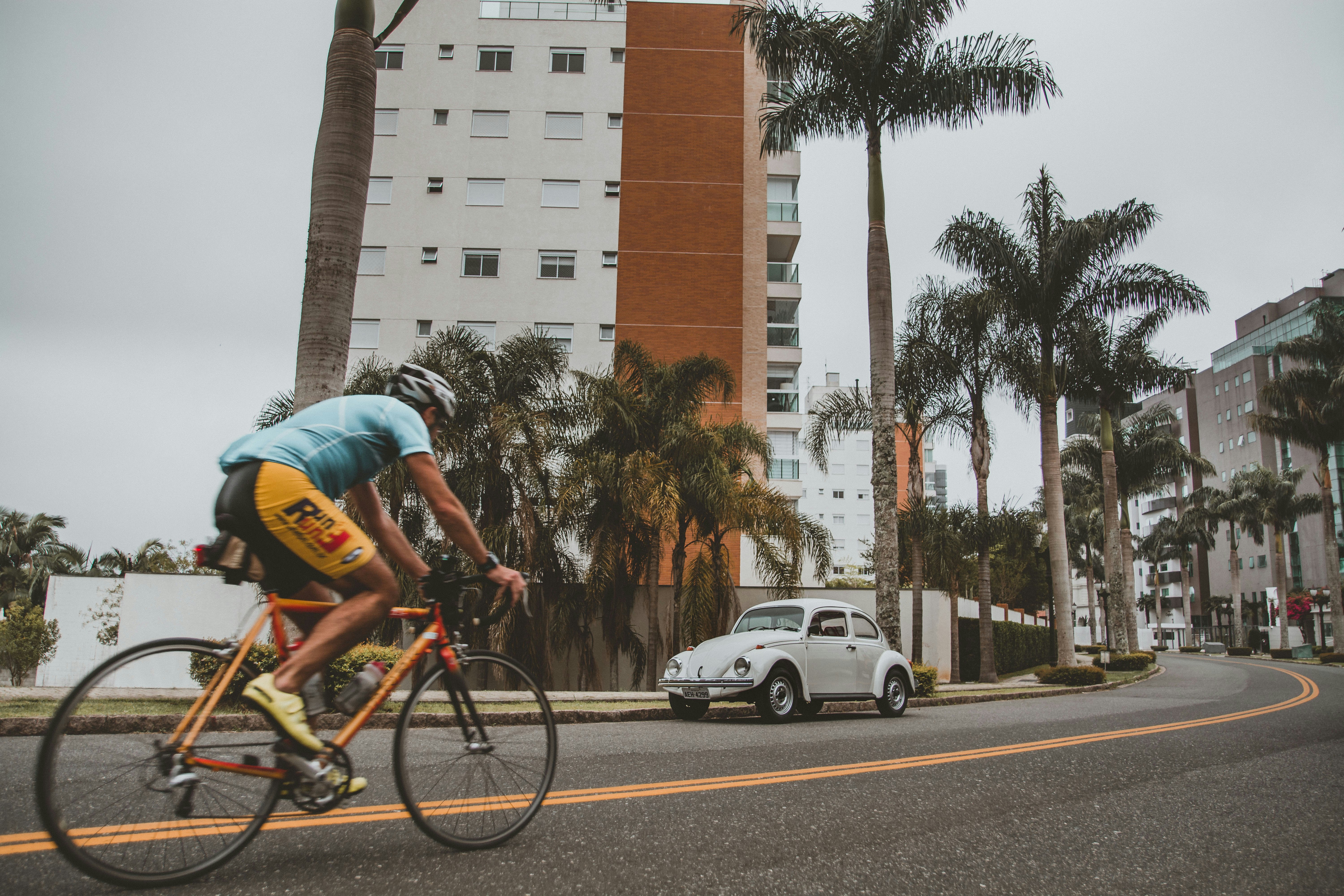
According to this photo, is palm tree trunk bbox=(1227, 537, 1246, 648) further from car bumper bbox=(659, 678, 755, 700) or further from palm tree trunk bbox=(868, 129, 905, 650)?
car bumper bbox=(659, 678, 755, 700)

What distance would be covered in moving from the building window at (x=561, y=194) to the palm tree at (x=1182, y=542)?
63.9 meters

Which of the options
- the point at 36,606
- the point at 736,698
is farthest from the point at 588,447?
the point at 36,606

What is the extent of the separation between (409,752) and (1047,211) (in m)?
27.5

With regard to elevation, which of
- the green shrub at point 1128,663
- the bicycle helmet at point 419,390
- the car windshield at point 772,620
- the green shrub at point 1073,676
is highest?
the bicycle helmet at point 419,390

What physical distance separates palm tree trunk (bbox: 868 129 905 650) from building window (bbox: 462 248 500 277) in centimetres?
2040

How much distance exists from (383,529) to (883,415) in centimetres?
1452

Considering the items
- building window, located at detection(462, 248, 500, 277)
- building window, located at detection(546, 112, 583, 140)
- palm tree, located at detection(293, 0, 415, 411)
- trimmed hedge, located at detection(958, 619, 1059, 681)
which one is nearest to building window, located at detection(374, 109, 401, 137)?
building window, located at detection(462, 248, 500, 277)

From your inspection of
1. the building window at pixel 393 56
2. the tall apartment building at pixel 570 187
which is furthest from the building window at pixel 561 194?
the building window at pixel 393 56

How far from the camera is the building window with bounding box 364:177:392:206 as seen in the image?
3588 cm

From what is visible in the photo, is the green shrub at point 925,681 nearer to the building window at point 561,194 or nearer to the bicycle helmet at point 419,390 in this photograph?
the bicycle helmet at point 419,390

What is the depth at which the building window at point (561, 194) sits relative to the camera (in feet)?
120

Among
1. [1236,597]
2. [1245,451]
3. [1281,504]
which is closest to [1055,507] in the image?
[1281,504]

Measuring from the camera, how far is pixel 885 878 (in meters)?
3.25

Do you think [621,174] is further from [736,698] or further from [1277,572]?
[1277,572]
